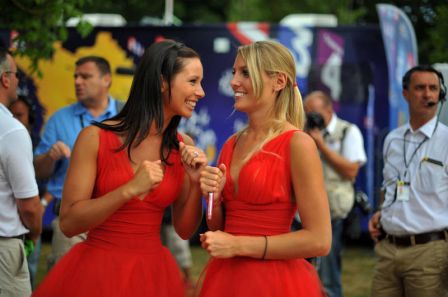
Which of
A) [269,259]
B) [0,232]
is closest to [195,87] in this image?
[269,259]

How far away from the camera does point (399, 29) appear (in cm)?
902

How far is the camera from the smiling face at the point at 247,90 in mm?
3672

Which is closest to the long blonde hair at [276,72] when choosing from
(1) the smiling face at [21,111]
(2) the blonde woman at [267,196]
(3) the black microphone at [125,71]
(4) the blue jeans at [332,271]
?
(2) the blonde woman at [267,196]

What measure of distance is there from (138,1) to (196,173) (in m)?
17.9

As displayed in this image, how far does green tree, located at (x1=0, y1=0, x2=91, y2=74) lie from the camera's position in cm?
695

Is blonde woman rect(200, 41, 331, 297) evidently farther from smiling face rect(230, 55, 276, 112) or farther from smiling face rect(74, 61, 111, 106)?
smiling face rect(74, 61, 111, 106)

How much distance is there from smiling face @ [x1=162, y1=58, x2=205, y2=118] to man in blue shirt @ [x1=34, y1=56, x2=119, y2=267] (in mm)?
2410

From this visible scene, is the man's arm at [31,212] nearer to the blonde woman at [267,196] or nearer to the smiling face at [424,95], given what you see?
the blonde woman at [267,196]

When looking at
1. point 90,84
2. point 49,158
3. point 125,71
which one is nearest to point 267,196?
point 49,158

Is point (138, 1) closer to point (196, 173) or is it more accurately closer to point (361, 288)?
point (361, 288)

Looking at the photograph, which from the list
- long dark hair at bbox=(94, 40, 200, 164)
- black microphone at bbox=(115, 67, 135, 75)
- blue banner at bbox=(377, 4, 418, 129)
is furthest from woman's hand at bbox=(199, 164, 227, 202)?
black microphone at bbox=(115, 67, 135, 75)

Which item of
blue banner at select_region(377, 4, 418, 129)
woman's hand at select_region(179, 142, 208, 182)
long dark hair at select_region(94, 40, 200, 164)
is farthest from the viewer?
blue banner at select_region(377, 4, 418, 129)

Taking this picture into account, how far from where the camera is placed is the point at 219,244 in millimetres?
3381

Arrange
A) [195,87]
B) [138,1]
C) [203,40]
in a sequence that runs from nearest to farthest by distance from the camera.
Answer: [195,87] → [203,40] → [138,1]
